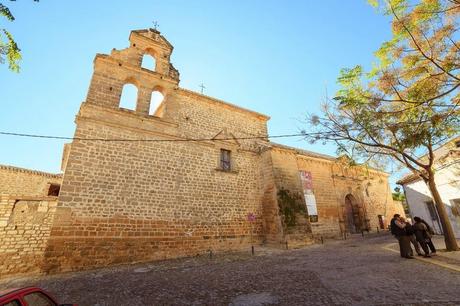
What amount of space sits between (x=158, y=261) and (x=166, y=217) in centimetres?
169

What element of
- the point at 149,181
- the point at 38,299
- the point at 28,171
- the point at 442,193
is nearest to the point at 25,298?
Result: the point at 38,299

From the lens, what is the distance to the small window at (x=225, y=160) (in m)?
12.3

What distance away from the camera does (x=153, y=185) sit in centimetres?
961

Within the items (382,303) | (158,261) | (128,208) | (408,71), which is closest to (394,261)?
(382,303)

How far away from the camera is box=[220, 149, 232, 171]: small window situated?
12344 millimetres

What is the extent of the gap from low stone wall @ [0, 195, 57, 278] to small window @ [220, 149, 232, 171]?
738cm

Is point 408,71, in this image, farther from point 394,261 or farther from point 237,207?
point 237,207

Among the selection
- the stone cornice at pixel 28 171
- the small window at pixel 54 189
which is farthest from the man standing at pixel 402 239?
the stone cornice at pixel 28 171

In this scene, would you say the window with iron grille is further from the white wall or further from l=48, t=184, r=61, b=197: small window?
l=48, t=184, r=61, b=197: small window

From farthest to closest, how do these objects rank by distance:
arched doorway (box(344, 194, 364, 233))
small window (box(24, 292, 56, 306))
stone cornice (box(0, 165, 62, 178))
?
arched doorway (box(344, 194, 364, 233)), stone cornice (box(0, 165, 62, 178)), small window (box(24, 292, 56, 306))

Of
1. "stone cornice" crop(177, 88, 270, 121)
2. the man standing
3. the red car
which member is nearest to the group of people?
the man standing

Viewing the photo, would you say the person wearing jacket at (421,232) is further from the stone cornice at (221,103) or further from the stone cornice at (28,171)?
the stone cornice at (28,171)

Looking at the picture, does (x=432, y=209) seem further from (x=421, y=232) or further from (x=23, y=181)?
(x=23, y=181)

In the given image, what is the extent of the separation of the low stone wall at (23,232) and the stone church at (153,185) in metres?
0.03
